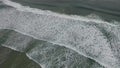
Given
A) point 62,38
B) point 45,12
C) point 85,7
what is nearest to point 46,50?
point 62,38

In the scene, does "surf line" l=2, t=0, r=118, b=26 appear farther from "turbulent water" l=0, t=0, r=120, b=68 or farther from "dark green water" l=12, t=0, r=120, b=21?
"dark green water" l=12, t=0, r=120, b=21

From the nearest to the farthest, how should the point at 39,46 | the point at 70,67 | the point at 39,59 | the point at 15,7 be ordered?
the point at 70,67 → the point at 39,59 → the point at 39,46 → the point at 15,7

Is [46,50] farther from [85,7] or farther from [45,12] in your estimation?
[85,7]

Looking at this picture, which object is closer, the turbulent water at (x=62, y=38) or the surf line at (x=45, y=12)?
the turbulent water at (x=62, y=38)

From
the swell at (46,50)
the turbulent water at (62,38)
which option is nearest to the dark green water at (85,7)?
the turbulent water at (62,38)

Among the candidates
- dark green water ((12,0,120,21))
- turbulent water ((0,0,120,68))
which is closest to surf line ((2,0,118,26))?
turbulent water ((0,0,120,68))

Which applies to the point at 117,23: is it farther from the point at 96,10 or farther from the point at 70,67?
the point at 70,67

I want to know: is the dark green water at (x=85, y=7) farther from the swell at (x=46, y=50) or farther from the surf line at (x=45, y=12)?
the swell at (x=46, y=50)

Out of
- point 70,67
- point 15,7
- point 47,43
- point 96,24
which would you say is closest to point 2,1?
point 15,7

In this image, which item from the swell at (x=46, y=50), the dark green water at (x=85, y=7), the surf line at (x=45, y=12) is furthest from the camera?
the dark green water at (x=85, y=7)
